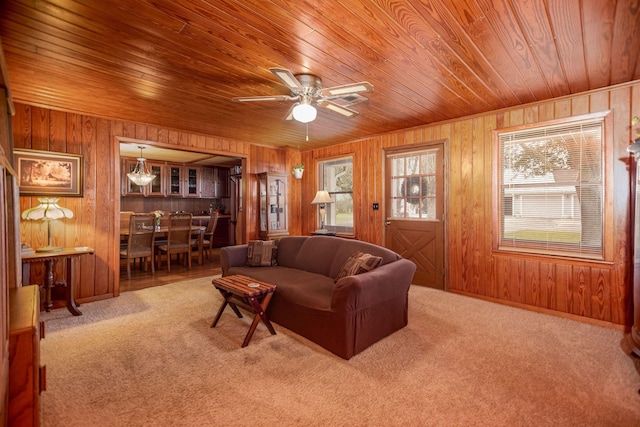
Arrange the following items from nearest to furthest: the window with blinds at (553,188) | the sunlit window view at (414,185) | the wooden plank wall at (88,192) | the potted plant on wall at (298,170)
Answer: the window with blinds at (553,188) < the wooden plank wall at (88,192) < the sunlit window view at (414,185) < the potted plant on wall at (298,170)

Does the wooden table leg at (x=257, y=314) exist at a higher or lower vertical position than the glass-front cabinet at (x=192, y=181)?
lower

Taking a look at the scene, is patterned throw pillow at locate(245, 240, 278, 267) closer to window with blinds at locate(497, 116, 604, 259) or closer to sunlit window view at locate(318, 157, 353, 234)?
sunlit window view at locate(318, 157, 353, 234)

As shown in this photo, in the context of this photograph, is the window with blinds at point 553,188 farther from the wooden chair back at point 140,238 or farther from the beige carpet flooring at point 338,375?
the wooden chair back at point 140,238

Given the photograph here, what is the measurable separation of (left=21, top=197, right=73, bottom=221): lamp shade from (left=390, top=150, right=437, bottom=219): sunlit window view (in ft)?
14.6

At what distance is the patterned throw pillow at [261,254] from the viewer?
3838 mm

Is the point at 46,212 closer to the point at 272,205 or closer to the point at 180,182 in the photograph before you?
the point at 272,205

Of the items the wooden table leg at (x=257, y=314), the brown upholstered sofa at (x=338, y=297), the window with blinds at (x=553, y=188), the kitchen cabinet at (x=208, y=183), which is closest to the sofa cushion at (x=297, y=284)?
the brown upholstered sofa at (x=338, y=297)

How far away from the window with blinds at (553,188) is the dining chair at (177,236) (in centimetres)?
521

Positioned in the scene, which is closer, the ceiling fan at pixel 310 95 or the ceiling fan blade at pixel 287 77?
the ceiling fan blade at pixel 287 77

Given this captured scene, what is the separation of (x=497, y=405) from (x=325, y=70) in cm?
282

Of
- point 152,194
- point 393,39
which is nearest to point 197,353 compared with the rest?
point 393,39

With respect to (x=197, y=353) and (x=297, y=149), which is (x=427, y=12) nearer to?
(x=197, y=353)

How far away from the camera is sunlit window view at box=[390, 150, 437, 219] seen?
4.39 m

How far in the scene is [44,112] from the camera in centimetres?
351
